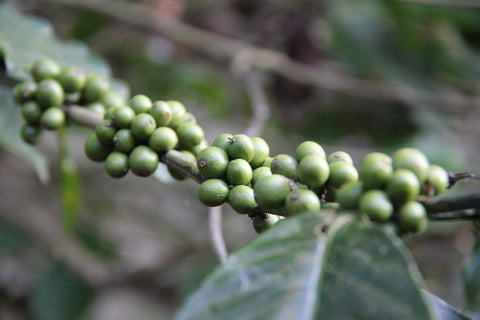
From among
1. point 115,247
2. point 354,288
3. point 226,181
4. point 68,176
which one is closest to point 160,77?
point 115,247

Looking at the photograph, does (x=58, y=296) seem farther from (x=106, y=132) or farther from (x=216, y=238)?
(x=106, y=132)

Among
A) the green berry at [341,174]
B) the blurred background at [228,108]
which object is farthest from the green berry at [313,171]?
the blurred background at [228,108]

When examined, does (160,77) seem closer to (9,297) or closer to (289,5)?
(289,5)

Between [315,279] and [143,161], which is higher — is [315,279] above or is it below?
below

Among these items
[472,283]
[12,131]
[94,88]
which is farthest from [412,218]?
[12,131]

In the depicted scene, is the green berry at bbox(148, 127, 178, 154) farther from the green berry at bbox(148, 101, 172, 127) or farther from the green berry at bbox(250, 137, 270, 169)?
the green berry at bbox(250, 137, 270, 169)
